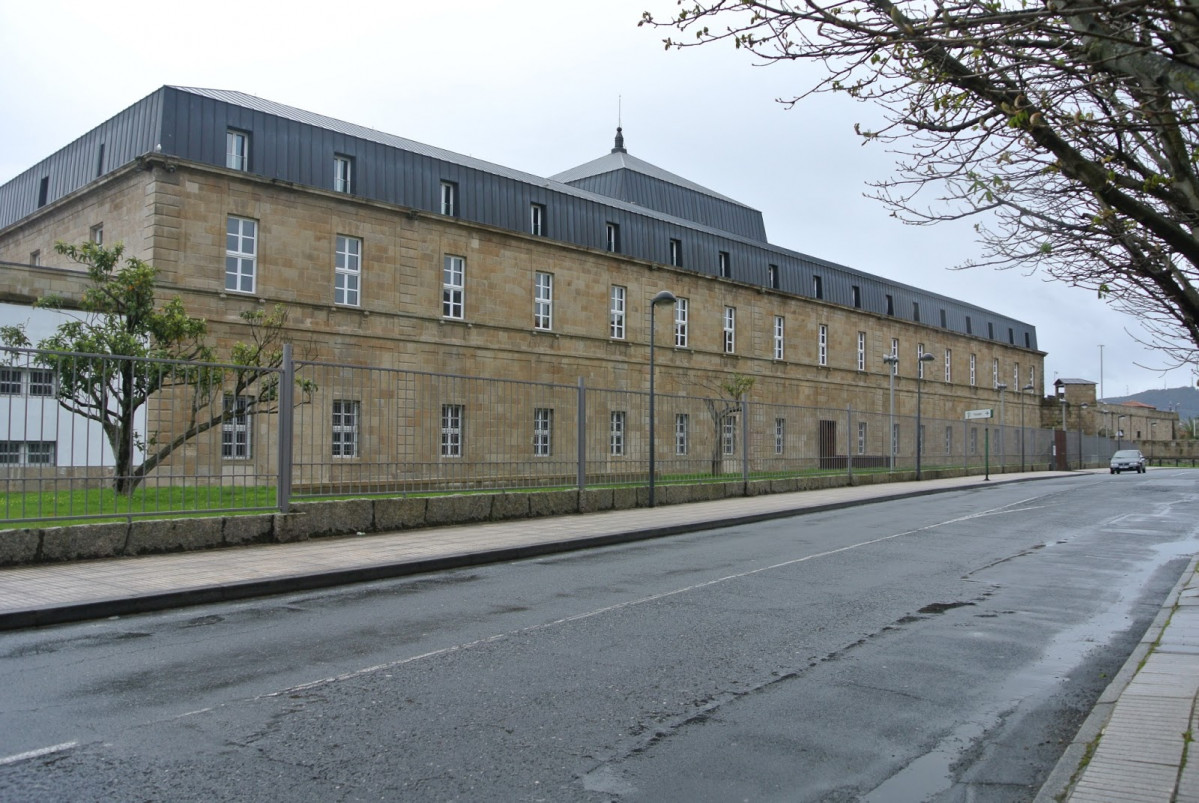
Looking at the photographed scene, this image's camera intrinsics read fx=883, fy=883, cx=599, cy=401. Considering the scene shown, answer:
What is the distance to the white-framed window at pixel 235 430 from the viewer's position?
1206 centimetres

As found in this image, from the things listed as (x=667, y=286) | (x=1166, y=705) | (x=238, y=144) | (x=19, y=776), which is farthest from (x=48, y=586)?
(x=667, y=286)

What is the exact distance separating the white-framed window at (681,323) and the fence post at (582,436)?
2359 centimetres

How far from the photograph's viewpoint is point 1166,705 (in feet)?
17.3

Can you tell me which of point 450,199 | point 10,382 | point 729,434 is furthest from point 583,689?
point 450,199

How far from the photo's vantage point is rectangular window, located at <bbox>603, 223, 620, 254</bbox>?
3775 cm

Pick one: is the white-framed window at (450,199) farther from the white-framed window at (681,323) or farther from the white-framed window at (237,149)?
the white-framed window at (681,323)

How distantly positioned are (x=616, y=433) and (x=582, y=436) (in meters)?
1.55

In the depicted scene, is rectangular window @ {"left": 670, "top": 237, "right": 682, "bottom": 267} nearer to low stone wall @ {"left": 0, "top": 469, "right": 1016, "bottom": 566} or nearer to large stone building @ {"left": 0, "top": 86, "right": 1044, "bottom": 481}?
large stone building @ {"left": 0, "top": 86, "right": 1044, "bottom": 481}

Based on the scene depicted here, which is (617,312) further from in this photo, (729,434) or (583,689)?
(583,689)

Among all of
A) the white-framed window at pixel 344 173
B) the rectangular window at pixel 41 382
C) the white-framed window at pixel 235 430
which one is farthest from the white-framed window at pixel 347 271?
the rectangular window at pixel 41 382

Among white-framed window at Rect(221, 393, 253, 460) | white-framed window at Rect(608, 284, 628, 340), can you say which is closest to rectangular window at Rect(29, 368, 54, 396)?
white-framed window at Rect(221, 393, 253, 460)

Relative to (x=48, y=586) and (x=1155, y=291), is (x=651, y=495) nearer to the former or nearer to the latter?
(x=1155, y=291)

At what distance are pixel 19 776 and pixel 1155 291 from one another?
11649mm

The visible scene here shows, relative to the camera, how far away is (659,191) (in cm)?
4838
